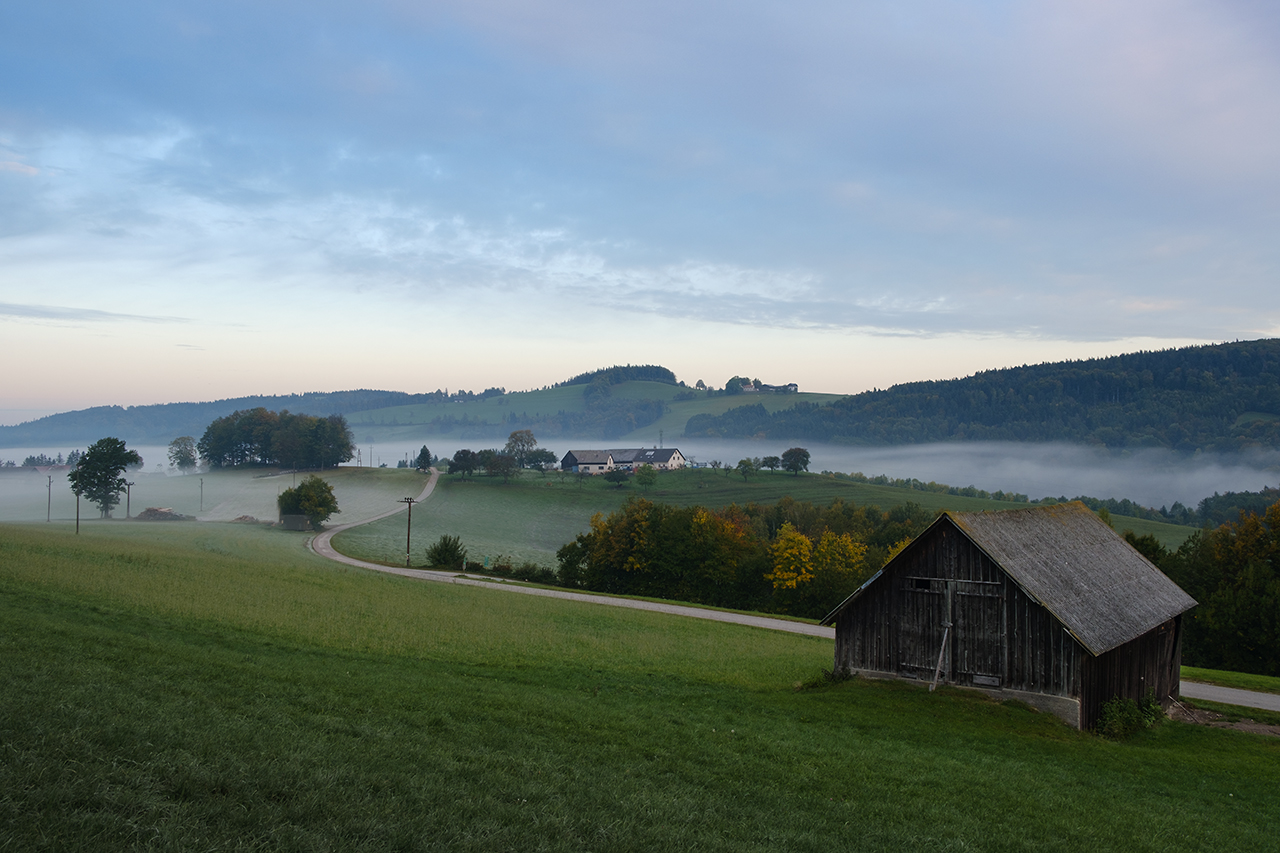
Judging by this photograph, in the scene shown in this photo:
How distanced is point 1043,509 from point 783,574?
42.8 metres

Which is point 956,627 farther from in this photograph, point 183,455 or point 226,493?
point 183,455

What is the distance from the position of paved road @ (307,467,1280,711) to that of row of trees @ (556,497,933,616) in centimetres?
1401

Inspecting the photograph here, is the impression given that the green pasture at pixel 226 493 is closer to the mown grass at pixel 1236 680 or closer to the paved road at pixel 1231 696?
the mown grass at pixel 1236 680

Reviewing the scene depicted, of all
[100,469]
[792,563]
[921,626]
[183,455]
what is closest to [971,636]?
[921,626]

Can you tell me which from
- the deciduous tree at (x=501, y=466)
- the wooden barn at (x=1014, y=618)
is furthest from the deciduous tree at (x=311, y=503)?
the wooden barn at (x=1014, y=618)

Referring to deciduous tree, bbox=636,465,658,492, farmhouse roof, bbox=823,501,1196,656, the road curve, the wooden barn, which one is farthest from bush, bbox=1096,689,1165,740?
deciduous tree, bbox=636,465,658,492

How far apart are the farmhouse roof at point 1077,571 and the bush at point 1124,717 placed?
7.05ft

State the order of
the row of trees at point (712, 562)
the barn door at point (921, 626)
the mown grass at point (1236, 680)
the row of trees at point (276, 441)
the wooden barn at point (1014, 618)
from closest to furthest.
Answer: the wooden barn at point (1014, 618), the barn door at point (921, 626), the mown grass at point (1236, 680), the row of trees at point (712, 562), the row of trees at point (276, 441)

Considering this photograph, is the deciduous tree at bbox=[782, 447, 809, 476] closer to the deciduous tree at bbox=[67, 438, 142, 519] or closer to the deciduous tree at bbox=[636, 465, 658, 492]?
the deciduous tree at bbox=[636, 465, 658, 492]

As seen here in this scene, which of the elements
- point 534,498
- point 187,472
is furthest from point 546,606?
point 187,472

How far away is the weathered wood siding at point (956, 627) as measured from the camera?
2391cm

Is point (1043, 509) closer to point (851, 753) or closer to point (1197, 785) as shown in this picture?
point (1197, 785)

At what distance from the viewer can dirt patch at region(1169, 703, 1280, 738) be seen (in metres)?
26.2

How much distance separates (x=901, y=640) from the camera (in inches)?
1046
